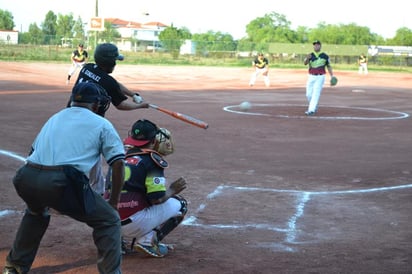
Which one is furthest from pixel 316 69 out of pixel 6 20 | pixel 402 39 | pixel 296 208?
pixel 6 20

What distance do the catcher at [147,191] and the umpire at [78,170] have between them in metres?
0.69

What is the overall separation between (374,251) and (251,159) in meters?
5.63

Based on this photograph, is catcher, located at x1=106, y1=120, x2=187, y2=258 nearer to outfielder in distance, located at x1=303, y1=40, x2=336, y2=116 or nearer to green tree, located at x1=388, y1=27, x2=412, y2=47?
outfielder in distance, located at x1=303, y1=40, x2=336, y2=116

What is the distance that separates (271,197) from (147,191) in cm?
338

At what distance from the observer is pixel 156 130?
19.0 feet

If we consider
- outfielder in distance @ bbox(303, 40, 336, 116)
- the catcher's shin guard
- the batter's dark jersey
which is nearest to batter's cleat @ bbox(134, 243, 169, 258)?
the catcher's shin guard

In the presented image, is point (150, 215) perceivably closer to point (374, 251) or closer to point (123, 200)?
point (123, 200)

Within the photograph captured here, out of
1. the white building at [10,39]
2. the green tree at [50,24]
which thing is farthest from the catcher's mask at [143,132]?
the green tree at [50,24]

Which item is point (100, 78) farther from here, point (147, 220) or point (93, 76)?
point (147, 220)

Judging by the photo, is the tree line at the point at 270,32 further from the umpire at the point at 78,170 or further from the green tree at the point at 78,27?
the umpire at the point at 78,170

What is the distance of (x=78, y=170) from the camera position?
4621mm

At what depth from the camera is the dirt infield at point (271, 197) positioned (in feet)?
19.4

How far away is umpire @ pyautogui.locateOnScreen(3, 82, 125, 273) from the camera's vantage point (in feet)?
15.0

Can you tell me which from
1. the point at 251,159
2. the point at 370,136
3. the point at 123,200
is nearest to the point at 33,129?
the point at 251,159
